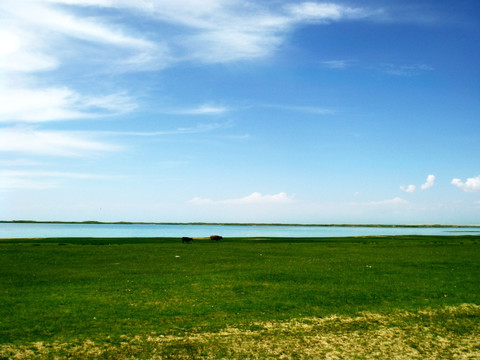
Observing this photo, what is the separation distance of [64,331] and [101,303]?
13.0 ft

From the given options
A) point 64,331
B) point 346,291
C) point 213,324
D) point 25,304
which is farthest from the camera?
point 346,291

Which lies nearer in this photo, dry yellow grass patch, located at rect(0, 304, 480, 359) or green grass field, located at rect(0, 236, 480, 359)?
dry yellow grass patch, located at rect(0, 304, 480, 359)

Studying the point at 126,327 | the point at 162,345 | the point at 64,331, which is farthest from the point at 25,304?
the point at 162,345

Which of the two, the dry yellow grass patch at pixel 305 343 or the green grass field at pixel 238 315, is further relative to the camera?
the green grass field at pixel 238 315

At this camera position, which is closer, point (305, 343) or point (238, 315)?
point (305, 343)

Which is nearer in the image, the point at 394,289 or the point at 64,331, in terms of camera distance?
the point at 64,331

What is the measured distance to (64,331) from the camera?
12.6m

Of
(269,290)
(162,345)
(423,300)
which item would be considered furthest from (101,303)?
(423,300)

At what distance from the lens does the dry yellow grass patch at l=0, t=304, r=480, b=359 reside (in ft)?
35.2

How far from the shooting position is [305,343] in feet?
38.7

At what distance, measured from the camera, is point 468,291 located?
19578 mm

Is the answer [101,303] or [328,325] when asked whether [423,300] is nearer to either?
[328,325]

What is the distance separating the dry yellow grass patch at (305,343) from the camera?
10.7 metres

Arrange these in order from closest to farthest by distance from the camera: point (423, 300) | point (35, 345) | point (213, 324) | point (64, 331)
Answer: point (35, 345)
point (64, 331)
point (213, 324)
point (423, 300)
